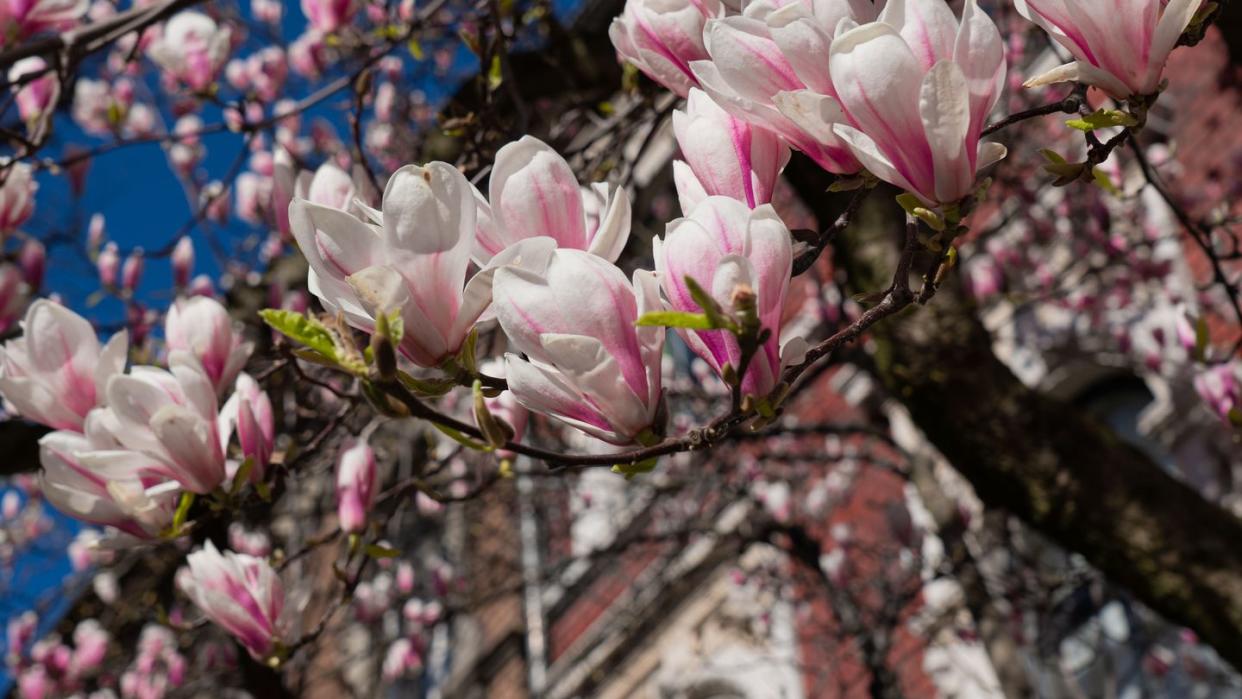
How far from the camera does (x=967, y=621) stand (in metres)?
5.38

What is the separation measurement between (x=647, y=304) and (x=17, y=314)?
2.06 metres

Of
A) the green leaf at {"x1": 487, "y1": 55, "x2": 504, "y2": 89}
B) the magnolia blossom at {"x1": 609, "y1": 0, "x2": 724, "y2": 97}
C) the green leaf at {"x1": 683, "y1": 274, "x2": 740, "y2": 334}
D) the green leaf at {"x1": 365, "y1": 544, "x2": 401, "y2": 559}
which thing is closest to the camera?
the green leaf at {"x1": 683, "y1": 274, "x2": 740, "y2": 334}

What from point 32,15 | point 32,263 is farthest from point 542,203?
point 32,263

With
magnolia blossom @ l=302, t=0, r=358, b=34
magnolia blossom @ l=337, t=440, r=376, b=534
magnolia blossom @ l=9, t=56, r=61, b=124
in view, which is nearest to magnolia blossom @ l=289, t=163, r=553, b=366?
magnolia blossom @ l=337, t=440, r=376, b=534

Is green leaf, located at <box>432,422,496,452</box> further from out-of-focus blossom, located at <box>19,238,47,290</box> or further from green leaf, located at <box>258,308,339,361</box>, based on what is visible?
out-of-focus blossom, located at <box>19,238,47,290</box>

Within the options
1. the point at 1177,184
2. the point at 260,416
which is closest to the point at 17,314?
the point at 260,416

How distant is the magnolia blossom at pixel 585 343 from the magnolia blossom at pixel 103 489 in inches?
28.6

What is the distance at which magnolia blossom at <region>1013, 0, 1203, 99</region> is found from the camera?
3.35 ft

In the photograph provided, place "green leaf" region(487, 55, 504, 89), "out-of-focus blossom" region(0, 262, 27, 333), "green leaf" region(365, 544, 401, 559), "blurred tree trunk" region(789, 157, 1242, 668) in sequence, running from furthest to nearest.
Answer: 1. "blurred tree trunk" region(789, 157, 1242, 668)
2. "out-of-focus blossom" region(0, 262, 27, 333)
3. "green leaf" region(487, 55, 504, 89)
4. "green leaf" region(365, 544, 401, 559)

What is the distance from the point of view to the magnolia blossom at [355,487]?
2.00 meters

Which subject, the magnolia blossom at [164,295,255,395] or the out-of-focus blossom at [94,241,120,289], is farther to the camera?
the out-of-focus blossom at [94,241,120,289]

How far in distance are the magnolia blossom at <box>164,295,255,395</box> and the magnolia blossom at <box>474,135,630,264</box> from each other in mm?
799

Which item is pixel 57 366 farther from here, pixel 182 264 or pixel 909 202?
pixel 182 264

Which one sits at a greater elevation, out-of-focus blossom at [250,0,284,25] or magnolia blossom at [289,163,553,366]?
magnolia blossom at [289,163,553,366]
